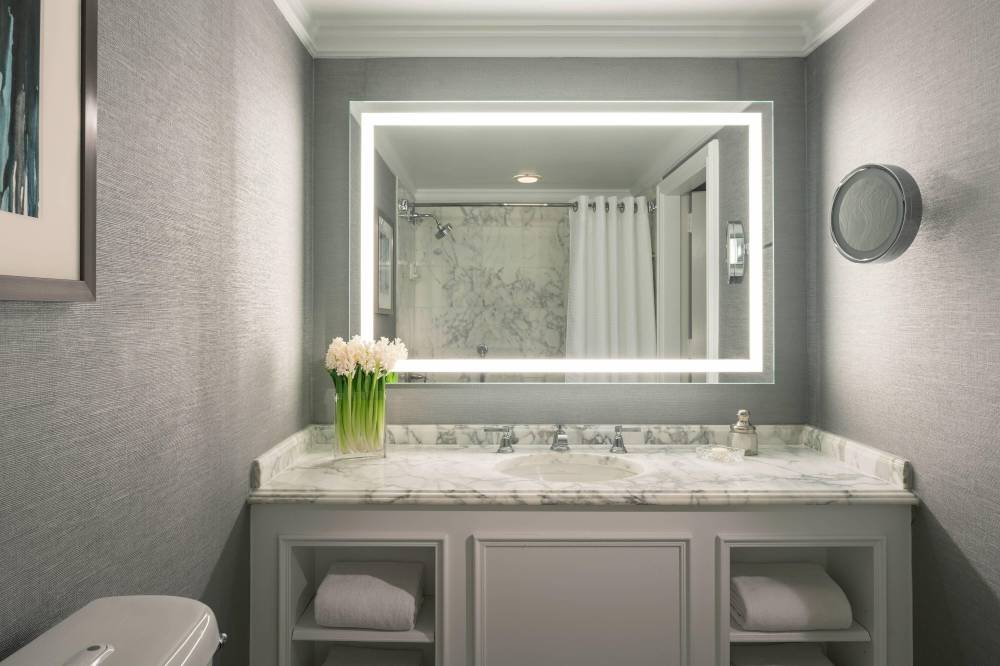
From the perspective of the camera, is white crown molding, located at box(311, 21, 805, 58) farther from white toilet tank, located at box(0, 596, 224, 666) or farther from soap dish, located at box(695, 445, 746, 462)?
white toilet tank, located at box(0, 596, 224, 666)

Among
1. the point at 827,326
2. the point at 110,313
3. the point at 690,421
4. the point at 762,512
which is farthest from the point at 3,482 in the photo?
the point at 827,326

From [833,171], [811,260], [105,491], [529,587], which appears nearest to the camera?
[105,491]

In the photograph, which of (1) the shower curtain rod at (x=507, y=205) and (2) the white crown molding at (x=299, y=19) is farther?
(1) the shower curtain rod at (x=507, y=205)

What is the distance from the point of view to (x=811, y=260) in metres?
2.27

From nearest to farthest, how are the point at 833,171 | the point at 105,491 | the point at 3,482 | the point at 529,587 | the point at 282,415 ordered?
the point at 3,482 < the point at 105,491 < the point at 529,587 < the point at 282,415 < the point at 833,171

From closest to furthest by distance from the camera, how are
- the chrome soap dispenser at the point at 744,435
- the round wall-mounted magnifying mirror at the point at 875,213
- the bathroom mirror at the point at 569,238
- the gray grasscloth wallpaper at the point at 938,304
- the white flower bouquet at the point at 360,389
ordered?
the gray grasscloth wallpaper at the point at 938,304 → the round wall-mounted magnifying mirror at the point at 875,213 → the white flower bouquet at the point at 360,389 → the chrome soap dispenser at the point at 744,435 → the bathroom mirror at the point at 569,238

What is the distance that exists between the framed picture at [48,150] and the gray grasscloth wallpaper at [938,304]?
5.98 ft

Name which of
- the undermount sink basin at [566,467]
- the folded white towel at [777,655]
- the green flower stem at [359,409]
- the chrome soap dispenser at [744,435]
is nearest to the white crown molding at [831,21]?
the chrome soap dispenser at [744,435]

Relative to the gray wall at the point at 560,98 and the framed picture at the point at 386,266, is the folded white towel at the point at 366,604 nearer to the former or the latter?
the gray wall at the point at 560,98

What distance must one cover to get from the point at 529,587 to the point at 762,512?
654 millimetres

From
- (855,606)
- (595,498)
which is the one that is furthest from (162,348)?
(855,606)

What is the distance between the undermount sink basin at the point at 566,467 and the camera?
6.92ft

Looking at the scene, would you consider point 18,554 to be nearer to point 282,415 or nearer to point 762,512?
point 282,415

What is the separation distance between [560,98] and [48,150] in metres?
1.67
